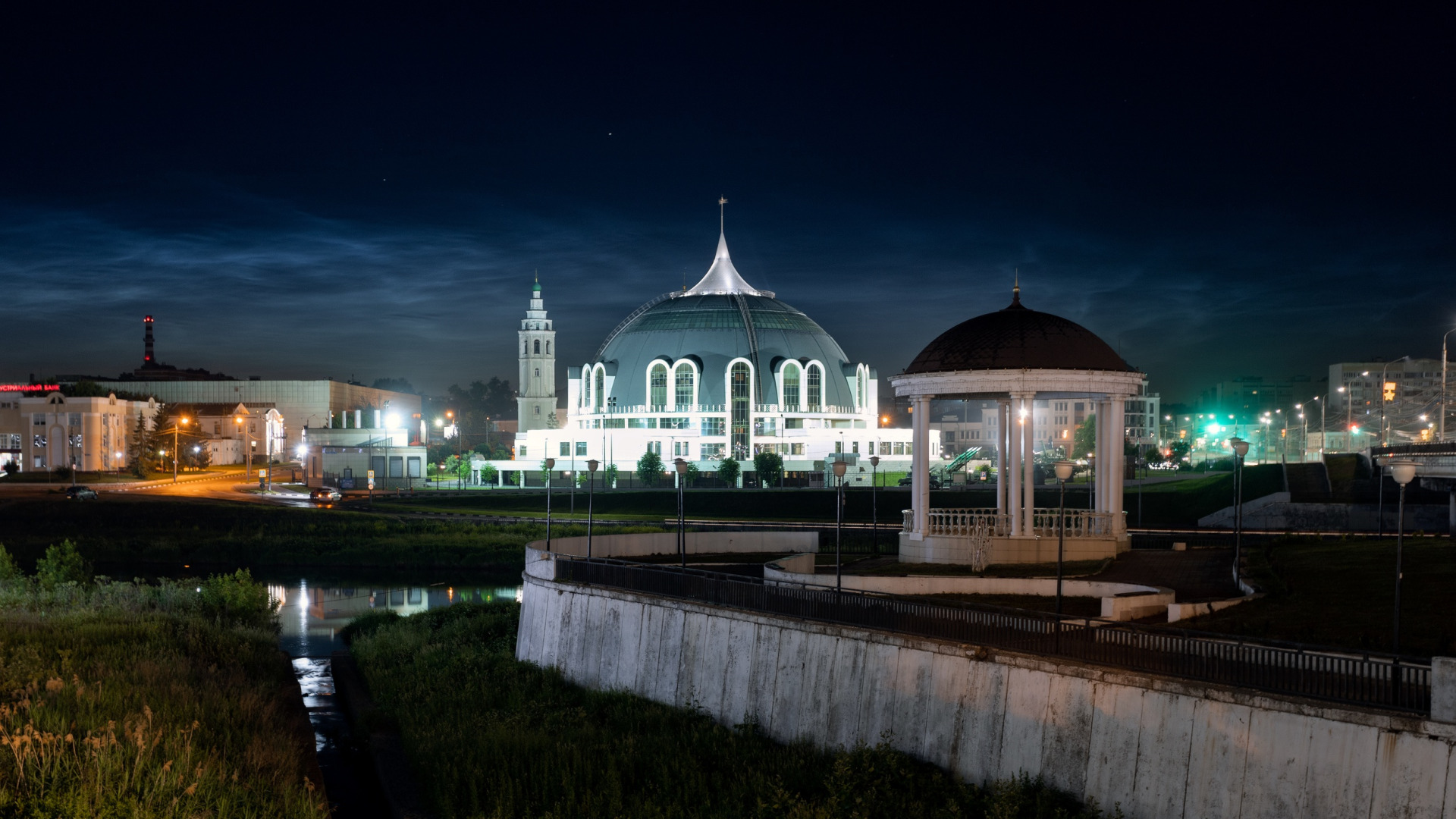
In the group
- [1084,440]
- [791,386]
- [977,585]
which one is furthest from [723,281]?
[977,585]

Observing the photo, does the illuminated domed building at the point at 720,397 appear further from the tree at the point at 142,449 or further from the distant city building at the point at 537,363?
→ the tree at the point at 142,449

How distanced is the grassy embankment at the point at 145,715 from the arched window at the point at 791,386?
5779 centimetres

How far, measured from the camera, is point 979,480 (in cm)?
8131

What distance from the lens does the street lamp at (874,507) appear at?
1256 inches

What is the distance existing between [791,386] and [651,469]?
666 inches

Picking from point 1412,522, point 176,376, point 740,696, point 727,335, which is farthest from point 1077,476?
point 176,376

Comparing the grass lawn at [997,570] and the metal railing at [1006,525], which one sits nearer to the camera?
the grass lawn at [997,570]

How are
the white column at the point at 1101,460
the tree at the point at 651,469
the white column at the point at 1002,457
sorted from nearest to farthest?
1. the white column at the point at 1101,460
2. the white column at the point at 1002,457
3. the tree at the point at 651,469

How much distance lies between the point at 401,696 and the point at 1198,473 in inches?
3019

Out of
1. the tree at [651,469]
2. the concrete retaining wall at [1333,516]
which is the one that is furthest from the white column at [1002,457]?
the tree at [651,469]

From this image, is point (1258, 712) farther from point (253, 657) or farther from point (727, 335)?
point (727, 335)

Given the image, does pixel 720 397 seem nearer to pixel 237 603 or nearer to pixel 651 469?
pixel 651 469

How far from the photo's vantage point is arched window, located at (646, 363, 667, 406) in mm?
92938

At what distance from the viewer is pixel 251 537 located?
63844 millimetres
